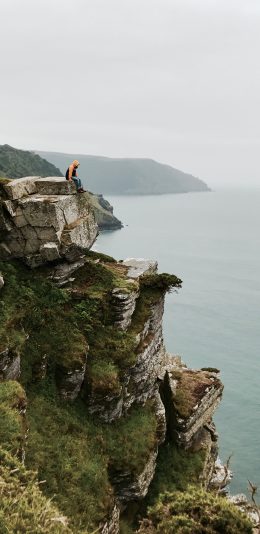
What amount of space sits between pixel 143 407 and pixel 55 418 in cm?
721

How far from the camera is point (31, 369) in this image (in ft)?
86.4

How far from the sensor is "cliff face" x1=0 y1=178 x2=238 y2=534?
23984 millimetres

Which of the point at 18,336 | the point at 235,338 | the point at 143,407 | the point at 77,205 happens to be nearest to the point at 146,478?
the point at 143,407

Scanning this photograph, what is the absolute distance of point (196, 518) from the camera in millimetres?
15758

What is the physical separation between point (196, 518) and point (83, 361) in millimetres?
12673

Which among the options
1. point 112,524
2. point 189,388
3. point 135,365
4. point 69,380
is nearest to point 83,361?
point 69,380

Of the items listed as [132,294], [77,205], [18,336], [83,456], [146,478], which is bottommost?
[146,478]

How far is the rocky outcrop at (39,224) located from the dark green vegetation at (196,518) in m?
17.1

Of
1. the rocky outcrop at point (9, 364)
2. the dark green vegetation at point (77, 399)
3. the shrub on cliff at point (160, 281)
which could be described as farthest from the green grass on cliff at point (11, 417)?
the shrub on cliff at point (160, 281)

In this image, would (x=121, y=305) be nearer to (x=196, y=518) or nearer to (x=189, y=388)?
(x=189, y=388)

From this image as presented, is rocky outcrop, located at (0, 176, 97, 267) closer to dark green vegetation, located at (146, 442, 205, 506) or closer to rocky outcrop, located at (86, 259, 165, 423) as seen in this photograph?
rocky outcrop, located at (86, 259, 165, 423)

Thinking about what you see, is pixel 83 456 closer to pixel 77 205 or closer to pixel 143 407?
pixel 143 407

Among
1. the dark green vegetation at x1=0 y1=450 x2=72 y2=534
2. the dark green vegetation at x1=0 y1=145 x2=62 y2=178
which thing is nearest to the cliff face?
the dark green vegetation at x1=0 y1=450 x2=72 y2=534

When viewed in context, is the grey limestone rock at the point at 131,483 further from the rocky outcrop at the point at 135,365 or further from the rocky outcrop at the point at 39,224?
the rocky outcrop at the point at 39,224
